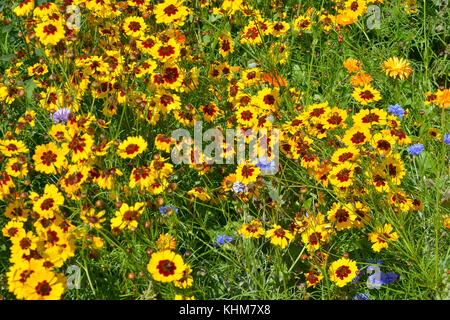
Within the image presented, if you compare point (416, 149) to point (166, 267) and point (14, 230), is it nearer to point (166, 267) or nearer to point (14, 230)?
point (166, 267)

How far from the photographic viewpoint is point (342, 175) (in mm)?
2051

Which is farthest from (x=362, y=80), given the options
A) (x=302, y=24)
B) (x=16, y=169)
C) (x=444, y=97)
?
(x=16, y=169)

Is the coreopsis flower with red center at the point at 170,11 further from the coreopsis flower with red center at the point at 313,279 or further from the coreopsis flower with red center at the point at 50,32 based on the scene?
the coreopsis flower with red center at the point at 313,279

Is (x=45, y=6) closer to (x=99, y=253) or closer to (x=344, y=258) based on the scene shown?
(x=99, y=253)

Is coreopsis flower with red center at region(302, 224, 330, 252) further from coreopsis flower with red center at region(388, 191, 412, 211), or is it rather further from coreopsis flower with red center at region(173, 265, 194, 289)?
coreopsis flower with red center at region(173, 265, 194, 289)

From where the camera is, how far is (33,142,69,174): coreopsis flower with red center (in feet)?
6.98

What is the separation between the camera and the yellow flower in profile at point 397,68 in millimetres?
2650

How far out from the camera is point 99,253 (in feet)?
6.77

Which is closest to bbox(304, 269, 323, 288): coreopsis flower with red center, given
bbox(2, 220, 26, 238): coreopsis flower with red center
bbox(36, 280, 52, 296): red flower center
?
bbox(36, 280, 52, 296): red flower center

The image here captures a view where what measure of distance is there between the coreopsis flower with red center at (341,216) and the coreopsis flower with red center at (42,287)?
108cm

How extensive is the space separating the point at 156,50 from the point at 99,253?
3.12 feet

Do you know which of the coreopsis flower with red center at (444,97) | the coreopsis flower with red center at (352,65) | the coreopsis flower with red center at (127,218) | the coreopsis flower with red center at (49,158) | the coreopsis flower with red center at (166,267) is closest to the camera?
the coreopsis flower with red center at (166,267)

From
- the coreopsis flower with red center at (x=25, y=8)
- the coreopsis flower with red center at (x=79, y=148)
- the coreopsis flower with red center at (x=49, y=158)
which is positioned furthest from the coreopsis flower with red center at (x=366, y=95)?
the coreopsis flower with red center at (x=25, y=8)

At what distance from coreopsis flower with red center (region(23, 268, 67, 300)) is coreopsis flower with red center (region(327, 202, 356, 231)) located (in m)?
1.08
